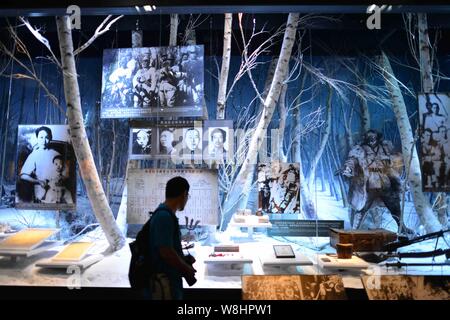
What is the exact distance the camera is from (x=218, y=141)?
3.69 m

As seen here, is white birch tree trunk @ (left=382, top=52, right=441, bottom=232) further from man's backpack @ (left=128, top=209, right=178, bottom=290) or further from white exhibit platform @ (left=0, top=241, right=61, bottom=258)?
white exhibit platform @ (left=0, top=241, right=61, bottom=258)

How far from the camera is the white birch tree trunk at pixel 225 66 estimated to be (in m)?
3.77

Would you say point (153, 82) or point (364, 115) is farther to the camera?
point (153, 82)

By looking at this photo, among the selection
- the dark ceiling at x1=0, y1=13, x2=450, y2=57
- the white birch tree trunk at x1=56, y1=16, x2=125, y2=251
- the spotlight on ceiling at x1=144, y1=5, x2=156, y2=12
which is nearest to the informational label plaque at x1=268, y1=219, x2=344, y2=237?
the white birch tree trunk at x1=56, y1=16, x2=125, y2=251

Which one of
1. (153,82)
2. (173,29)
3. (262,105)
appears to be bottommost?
(262,105)

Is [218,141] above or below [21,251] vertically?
above

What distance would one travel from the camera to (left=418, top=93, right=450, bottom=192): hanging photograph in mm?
3598

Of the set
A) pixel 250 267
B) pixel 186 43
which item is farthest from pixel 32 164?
pixel 250 267

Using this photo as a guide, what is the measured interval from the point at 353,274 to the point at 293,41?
8.59 ft

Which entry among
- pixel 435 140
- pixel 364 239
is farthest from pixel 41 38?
pixel 435 140

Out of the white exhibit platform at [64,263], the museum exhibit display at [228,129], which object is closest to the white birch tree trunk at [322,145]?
the museum exhibit display at [228,129]

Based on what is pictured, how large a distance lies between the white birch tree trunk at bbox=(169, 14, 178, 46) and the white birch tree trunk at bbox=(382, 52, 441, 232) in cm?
243

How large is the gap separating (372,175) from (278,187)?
1.07 metres

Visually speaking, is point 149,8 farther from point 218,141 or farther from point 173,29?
point 218,141
